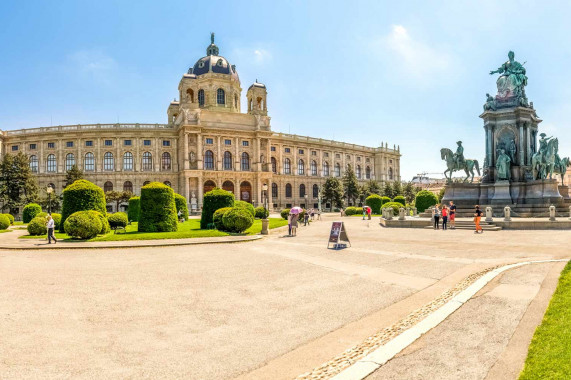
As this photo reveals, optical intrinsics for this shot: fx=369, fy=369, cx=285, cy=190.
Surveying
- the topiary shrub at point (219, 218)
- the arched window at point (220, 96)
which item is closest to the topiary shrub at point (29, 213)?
the topiary shrub at point (219, 218)

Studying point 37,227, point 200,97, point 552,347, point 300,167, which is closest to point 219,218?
point 37,227

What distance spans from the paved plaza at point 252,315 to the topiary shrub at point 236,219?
31.6 ft

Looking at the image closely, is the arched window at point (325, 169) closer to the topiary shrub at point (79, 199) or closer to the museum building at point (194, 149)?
the museum building at point (194, 149)

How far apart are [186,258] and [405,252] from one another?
335 inches

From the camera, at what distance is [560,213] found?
28.0 m

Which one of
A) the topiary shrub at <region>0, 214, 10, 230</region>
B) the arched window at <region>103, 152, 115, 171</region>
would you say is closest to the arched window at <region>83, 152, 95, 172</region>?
the arched window at <region>103, 152, 115, 171</region>

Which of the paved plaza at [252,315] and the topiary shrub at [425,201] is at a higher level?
the topiary shrub at [425,201]

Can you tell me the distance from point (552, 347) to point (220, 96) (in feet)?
264

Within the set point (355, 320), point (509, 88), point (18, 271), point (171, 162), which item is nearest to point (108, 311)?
point (355, 320)

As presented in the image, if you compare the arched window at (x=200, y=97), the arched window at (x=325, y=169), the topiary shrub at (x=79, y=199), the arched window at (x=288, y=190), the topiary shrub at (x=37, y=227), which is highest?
the arched window at (x=200, y=97)

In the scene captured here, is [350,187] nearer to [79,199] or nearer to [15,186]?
[15,186]

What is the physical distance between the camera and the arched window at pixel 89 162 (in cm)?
6875

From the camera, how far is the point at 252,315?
22.4 ft

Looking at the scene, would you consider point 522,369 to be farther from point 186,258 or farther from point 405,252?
point 186,258
